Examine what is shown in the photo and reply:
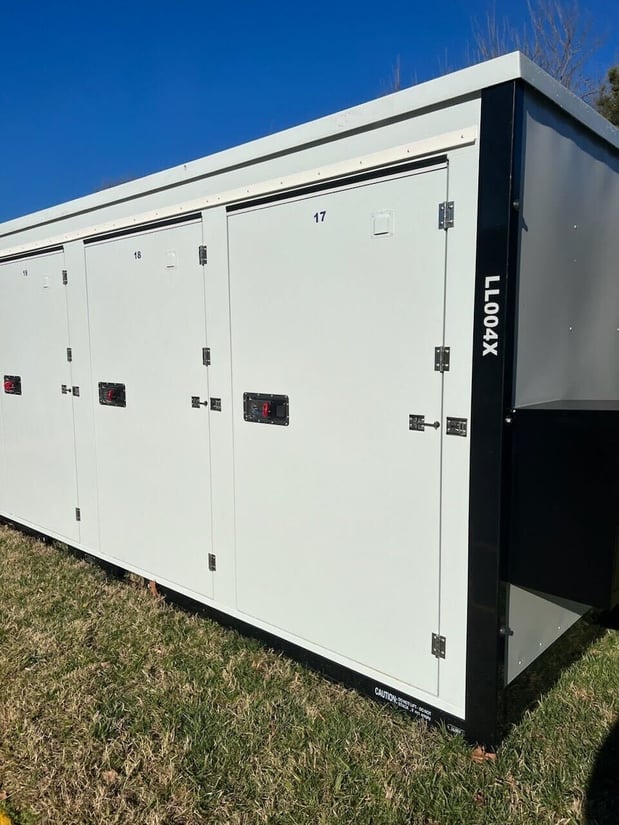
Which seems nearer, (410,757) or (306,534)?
(410,757)

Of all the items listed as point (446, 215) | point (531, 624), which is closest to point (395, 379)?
point (446, 215)

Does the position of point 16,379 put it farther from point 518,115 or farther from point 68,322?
point 518,115

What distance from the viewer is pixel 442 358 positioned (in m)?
2.23

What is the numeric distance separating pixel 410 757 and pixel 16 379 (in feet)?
12.7

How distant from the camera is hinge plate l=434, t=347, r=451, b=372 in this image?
2.21 m

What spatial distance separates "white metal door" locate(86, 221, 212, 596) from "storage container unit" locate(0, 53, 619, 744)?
0.7 inches

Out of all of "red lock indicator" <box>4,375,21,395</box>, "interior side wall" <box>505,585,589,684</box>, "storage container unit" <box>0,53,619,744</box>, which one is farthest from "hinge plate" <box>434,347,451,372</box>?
"red lock indicator" <box>4,375,21,395</box>

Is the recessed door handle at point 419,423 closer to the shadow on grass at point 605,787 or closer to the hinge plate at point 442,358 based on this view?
the hinge plate at point 442,358

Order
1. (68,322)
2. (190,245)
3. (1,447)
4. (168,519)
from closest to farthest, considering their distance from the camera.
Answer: (190,245), (168,519), (68,322), (1,447)

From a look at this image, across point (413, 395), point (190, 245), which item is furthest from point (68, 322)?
point (413, 395)

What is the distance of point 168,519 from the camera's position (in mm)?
3488

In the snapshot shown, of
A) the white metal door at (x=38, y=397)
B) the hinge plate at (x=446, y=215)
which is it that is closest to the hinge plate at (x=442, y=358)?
the hinge plate at (x=446, y=215)

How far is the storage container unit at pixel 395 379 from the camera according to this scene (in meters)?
2.09

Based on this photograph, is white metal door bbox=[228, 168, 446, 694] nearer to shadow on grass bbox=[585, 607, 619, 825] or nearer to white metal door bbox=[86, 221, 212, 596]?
white metal door bbox=[86, 221, 212, 596]
